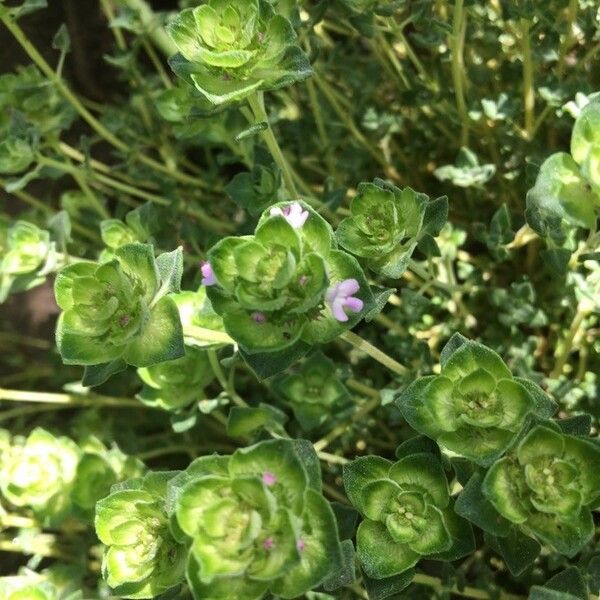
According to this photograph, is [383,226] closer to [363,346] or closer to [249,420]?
[363,346]

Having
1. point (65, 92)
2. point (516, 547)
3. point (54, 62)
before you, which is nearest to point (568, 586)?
point (516, 547)

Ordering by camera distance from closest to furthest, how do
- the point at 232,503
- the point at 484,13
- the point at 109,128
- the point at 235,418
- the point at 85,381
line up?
the point at 232,503, the point at 85,381, the point at 235,418, the point at 484,13, the point at 109,128

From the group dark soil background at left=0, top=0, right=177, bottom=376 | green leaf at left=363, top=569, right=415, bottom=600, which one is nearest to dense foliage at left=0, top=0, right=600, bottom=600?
green leaf at left=363, top=569, right=415, bottom=600

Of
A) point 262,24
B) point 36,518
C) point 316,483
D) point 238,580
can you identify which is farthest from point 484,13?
point 36,518

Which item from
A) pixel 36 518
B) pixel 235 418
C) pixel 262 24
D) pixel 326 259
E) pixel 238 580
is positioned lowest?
pixel 36 518

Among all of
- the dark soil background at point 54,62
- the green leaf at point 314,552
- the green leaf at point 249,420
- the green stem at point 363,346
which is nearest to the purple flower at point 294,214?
the green stem at point 363,346

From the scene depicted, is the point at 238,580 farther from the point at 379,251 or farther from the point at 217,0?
the point at 217,0

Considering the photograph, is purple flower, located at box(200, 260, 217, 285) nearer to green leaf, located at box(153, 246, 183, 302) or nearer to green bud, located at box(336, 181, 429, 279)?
green leaf, located at box(153, 246, 183, 302)

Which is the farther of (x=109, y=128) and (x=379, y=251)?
(x=109, y=128)
